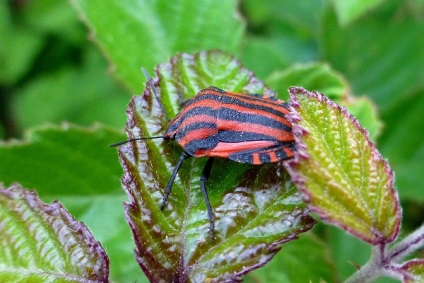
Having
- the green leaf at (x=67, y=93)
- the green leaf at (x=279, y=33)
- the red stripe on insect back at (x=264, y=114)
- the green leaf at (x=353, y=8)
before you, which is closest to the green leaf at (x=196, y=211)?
the red stripe on insect back at (x=264, y=114)

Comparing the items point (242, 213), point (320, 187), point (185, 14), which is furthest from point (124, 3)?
point (320, 187)

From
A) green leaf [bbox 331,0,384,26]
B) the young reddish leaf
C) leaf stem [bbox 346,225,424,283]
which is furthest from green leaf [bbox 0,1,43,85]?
the young reddish leaf

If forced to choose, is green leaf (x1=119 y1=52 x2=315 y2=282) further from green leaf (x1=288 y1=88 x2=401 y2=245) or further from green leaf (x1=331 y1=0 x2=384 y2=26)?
green leaf (x1=331 y1=0 x2=384 y2=26)

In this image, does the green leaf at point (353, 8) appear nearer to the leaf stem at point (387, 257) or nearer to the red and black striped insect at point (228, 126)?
the red and black striped insect at point (228, 126)

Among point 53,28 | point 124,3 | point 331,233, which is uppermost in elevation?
point 53,28

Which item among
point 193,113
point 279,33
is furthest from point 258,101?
point 279,33

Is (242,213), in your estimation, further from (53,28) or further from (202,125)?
(53,28)
